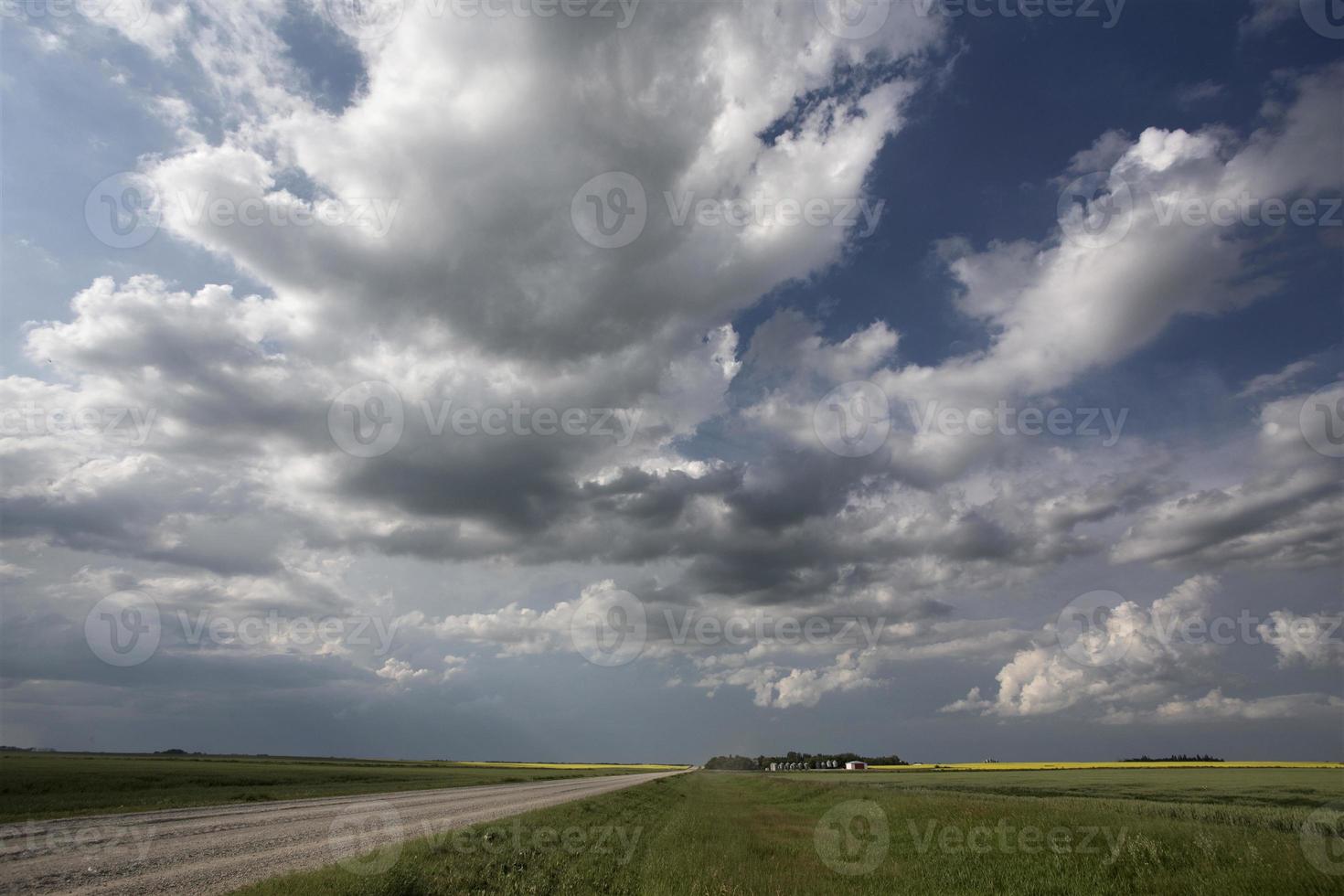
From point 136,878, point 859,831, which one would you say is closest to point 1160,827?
point 859,831

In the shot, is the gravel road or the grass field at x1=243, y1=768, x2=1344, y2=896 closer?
the gravel road

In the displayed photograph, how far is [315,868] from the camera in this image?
14656 millimetres

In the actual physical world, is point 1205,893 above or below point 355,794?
above

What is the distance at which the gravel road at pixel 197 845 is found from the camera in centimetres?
1341

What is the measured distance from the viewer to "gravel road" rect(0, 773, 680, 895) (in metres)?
13.4

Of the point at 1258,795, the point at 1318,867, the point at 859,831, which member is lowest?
the point at 1258,795

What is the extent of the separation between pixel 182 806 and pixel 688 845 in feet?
79.1

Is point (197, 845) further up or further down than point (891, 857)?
further up

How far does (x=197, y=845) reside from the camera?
18422 mm

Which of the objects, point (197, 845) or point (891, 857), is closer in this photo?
point (197, 845)

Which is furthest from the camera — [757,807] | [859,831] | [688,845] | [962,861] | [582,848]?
[757,807]

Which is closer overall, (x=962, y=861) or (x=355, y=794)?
(x=962, y=861)

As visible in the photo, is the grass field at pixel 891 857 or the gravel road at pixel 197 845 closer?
the gravel road at pixel 197 845

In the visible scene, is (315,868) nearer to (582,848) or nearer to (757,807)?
(582,848)
